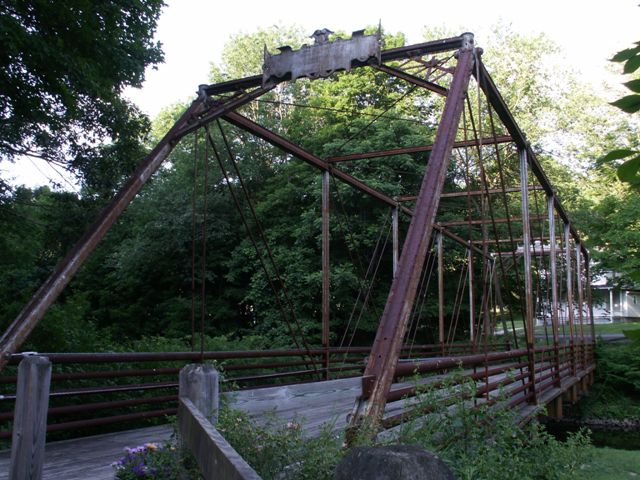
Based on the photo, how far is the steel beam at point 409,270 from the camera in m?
4.05

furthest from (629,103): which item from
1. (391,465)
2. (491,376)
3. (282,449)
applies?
(491,376)

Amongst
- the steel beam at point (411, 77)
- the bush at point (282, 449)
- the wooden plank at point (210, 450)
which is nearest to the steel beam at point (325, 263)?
the steel beam at point (411, 77)

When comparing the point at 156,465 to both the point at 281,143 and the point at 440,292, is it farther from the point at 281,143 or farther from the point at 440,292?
the point at 440,292

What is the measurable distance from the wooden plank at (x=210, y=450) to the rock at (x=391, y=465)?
249 millimetres

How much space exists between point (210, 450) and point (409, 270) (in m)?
2.92

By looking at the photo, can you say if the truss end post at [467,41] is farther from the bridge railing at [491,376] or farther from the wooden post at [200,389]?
the wooden post at [200,389]

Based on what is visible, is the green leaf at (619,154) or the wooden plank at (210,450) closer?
the green leaf at (619,154)

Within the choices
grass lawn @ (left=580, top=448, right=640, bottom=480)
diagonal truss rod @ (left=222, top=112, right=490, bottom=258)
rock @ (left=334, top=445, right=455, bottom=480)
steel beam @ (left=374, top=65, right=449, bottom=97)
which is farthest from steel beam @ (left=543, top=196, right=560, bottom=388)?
rock @ (left=334, top=445, right=455, bottom=480)

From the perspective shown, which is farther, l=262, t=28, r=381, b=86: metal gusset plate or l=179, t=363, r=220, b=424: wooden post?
l=262, t=28, r=381, b=86: metal gusset plate

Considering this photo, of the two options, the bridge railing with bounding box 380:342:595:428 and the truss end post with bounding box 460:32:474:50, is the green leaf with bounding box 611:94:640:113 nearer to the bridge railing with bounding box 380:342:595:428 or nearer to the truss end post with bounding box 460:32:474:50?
the bridge railing with bounding box 380:342:595:428

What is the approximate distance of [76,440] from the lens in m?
6.38

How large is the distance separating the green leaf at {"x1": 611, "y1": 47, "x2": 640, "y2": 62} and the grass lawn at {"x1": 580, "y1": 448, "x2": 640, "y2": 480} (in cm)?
804

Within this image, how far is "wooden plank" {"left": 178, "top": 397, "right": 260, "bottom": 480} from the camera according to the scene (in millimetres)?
1728

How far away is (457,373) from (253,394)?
1512 mm
